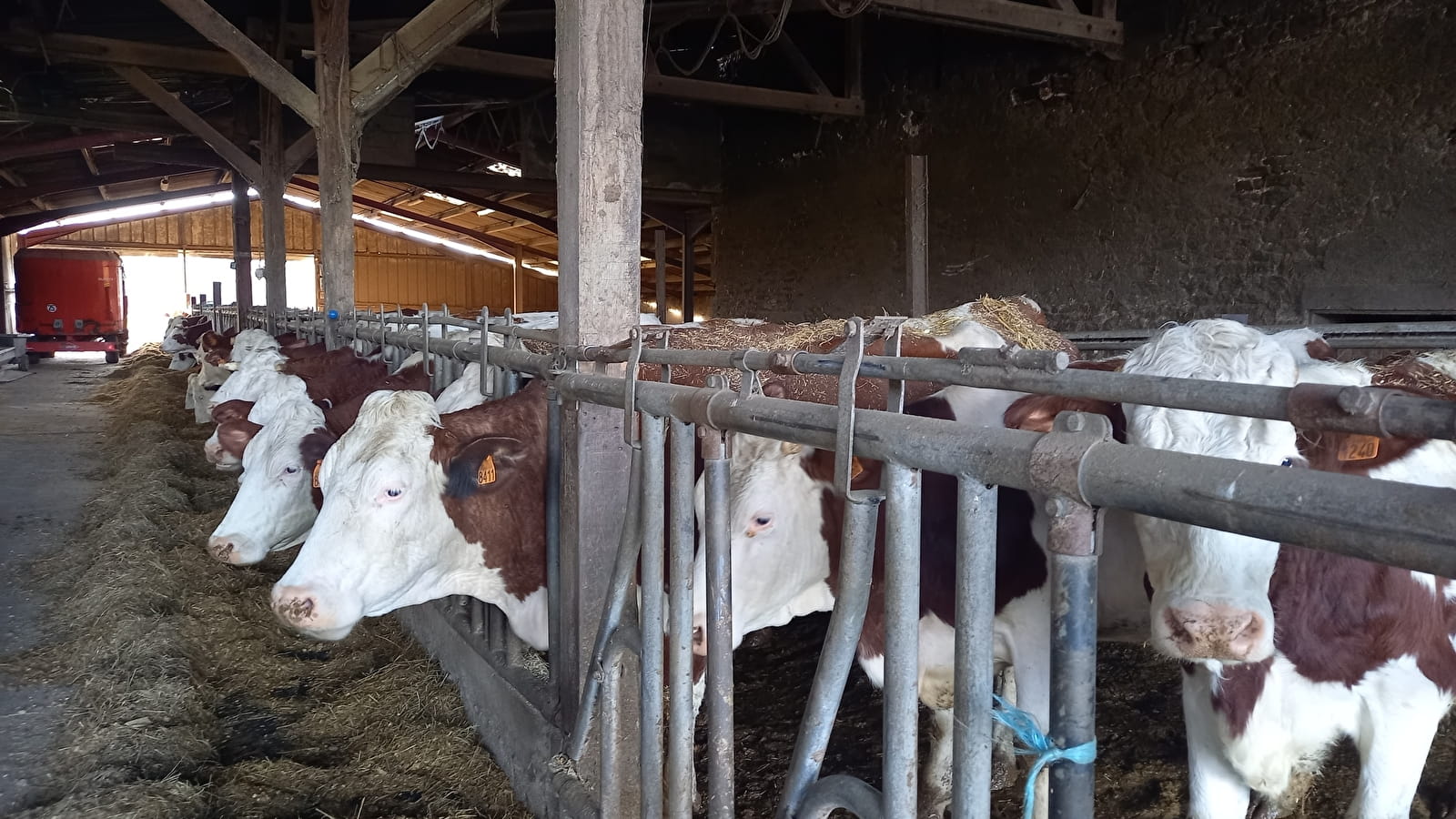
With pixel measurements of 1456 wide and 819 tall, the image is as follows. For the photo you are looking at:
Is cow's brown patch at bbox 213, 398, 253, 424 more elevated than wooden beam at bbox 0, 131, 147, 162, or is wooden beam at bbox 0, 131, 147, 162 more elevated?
wooden beam at bbox 0, 131, 147, 162

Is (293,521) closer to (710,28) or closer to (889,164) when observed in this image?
(889,164)

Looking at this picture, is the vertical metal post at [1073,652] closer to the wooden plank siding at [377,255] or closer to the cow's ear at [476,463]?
the cow's ear at [476,463]

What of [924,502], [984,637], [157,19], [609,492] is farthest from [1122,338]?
[157,19]

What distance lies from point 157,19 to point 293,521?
881cm

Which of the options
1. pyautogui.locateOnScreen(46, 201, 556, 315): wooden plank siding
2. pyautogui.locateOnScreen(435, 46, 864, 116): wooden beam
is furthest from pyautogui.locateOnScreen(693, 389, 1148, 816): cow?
pyautogui.locateOnScreen(46, 201, 556, 315): wooden plank siding

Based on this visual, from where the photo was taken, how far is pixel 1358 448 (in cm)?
177

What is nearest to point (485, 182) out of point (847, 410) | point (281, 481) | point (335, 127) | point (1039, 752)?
point (335, 127)

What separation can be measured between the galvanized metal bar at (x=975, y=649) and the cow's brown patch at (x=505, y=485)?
6.16 feet

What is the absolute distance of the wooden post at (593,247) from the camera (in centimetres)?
248

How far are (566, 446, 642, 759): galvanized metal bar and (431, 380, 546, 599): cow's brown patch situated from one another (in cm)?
73

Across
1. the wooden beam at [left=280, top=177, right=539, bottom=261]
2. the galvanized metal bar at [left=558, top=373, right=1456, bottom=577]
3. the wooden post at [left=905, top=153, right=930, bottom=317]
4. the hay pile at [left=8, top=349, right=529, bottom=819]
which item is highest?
the wooden beam at [left=280, top=177, right=539, bottom=261]

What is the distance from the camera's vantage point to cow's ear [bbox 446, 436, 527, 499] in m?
2.76

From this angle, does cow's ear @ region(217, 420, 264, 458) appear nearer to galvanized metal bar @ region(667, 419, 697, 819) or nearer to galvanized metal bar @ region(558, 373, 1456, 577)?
galvanized metal bar @ region(667, 419, 697, 819)

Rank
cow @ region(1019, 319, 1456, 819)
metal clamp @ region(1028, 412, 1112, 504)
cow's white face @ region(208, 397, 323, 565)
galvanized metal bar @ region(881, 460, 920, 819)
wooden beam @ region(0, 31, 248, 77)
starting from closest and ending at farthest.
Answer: metal clamp @ region(1028, 412, 1112, 504) → galvanized metal bar @ region(881, 460, 920, 819) → cow @ region(1019, 319, 1456, 819) → cow's white face @ region(208, 397, 323, 565) → wooden beam @ region(0, 31, 248, 77)
